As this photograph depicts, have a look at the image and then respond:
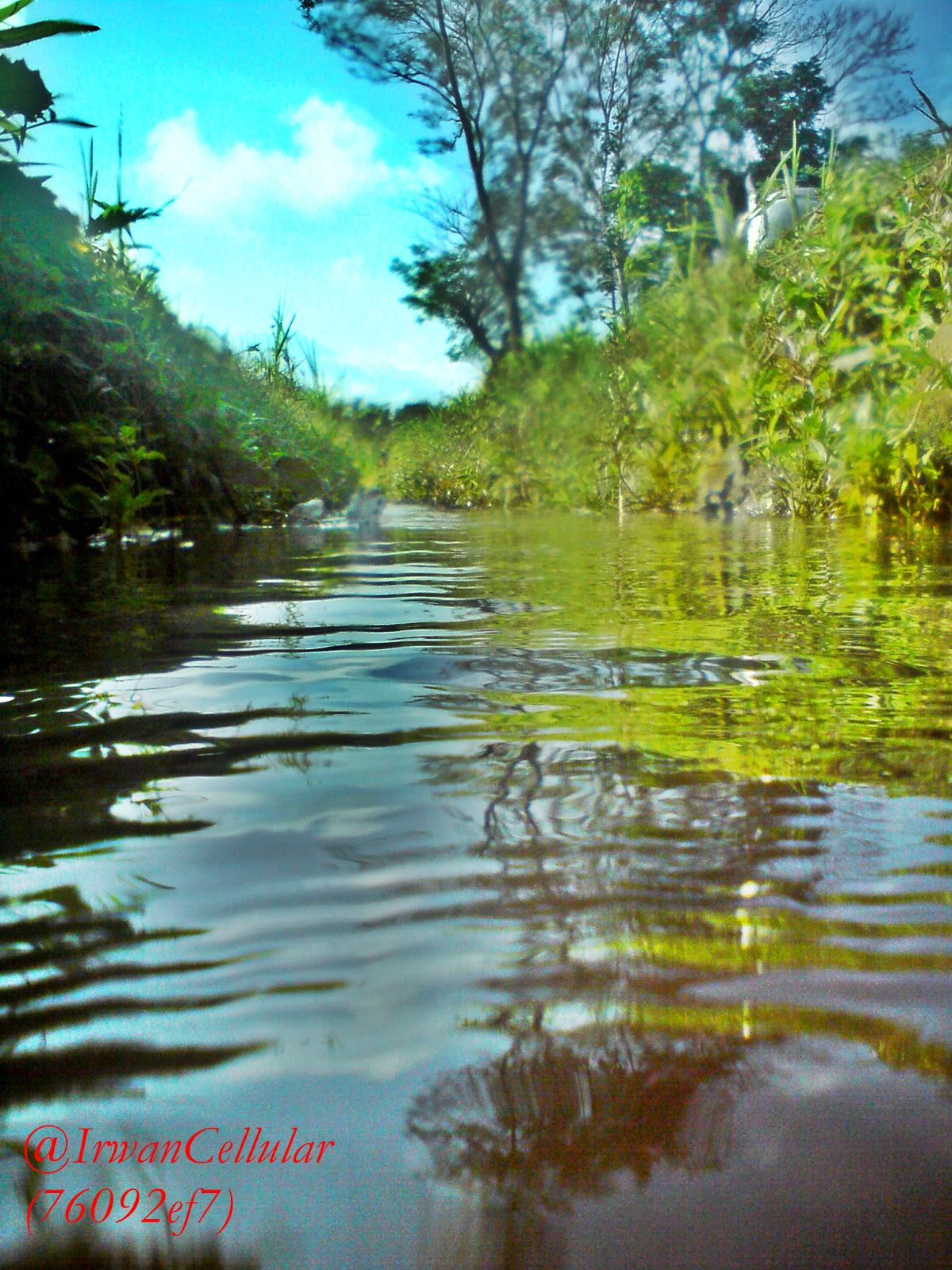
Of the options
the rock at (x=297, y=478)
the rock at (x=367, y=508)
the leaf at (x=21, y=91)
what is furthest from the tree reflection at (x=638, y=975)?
the rock at (x=297, y=478)

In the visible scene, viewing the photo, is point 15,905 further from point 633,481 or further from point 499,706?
point 633,481

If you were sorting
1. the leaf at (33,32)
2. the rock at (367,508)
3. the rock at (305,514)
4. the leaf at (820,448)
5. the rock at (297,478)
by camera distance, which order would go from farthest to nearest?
the rock at (297,478) → the rock at (305,514) → the rock at (367,508) → the leaf at (820,448) → the leaf at (33,32)

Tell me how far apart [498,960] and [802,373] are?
5.75m

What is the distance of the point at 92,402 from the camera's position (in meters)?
5.05

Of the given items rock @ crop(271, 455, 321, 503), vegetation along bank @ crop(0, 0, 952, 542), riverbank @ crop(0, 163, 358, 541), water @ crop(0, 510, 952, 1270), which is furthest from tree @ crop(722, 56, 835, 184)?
water @ crop(0, 510, 952, 1270)

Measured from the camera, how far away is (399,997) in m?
0.56

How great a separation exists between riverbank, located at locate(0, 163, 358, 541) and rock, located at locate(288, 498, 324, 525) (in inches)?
29.3

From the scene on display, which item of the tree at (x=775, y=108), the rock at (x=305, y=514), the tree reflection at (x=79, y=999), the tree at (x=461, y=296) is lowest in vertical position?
the tree reflection at (x=79, y=999)

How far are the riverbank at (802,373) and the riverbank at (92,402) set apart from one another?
313 cm

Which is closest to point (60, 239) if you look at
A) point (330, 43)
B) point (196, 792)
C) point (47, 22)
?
point (47, 22)

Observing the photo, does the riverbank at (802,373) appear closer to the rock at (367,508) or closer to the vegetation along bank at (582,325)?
the vegetation along bank at (582,325)

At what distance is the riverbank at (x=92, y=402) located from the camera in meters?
4.46

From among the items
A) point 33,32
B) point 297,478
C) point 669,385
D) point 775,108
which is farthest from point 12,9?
point 775,108

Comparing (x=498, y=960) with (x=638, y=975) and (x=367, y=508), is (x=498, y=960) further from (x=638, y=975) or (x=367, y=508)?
(x=367, y=508)
